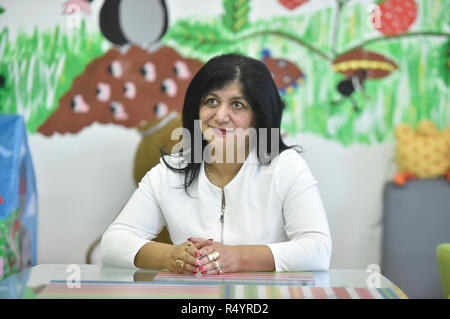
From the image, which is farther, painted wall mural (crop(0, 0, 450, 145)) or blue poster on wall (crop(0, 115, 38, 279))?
painted wall mural (crop(0, 0, 450, 145))

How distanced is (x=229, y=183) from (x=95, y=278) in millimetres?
540

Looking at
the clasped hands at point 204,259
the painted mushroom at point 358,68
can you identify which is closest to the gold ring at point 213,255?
the clasped hands at point 204,259

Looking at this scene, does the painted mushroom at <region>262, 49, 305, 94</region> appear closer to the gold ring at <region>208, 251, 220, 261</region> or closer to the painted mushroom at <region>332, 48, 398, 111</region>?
the painted mushroom at <region>332, 48, 398, 111</region>

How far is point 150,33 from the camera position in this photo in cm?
285

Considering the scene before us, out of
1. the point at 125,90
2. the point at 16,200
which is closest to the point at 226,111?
the point at 16,200

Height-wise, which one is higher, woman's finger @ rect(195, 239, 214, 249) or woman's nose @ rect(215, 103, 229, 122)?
woman's nose @ rect(215, 103, 229, 122)

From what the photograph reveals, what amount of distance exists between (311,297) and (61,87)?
216 centimetres

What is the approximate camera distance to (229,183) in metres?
1.61

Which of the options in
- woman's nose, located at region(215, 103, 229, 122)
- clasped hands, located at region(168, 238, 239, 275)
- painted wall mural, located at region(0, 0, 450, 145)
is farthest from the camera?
painted wall mural, located at region(0, 0, 450, 145)

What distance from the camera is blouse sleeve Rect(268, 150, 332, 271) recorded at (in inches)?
54.9

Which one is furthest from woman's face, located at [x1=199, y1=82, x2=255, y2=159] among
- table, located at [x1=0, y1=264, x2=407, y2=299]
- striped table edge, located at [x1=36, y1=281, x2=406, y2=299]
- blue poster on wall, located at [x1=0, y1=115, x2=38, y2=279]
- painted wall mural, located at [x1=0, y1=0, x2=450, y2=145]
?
painted wall mural, located at [x1=0, y1=0, x2=450, y2=145]

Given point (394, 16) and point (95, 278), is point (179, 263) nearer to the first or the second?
point (95, 278)

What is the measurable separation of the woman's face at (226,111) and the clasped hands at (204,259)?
1.24 ft

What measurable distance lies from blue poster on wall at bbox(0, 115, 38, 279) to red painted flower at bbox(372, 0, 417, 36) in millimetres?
1742
